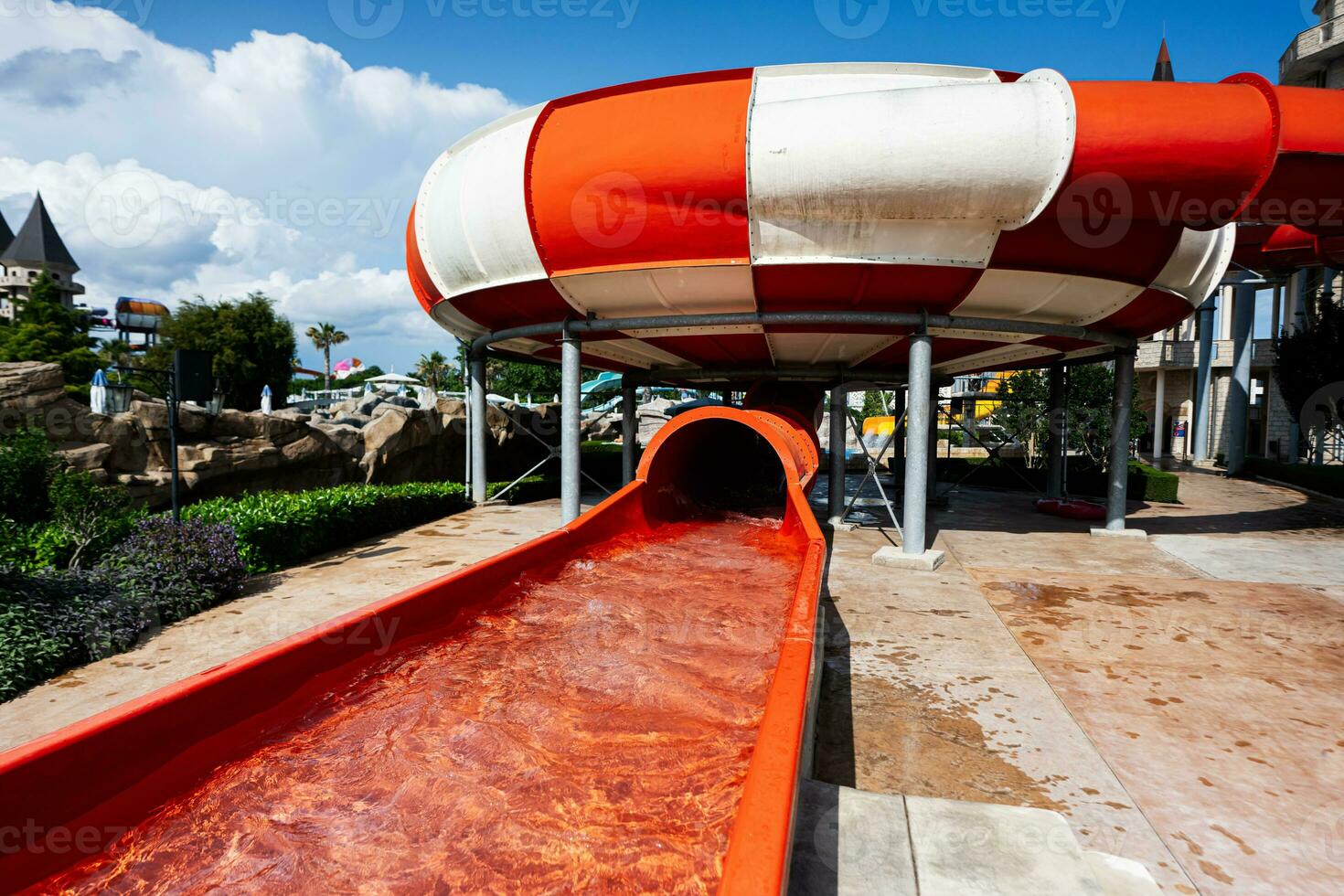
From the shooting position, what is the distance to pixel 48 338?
3519 centimetres

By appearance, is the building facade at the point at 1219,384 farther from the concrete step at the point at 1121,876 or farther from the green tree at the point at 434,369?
the green tree at the point at 434,369

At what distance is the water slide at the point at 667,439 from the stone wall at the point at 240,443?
7.44m

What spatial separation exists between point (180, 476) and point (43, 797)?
50.2 feet

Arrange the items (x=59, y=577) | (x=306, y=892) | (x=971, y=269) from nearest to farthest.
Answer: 1. (x=306, y=892)
2. (x=59, y=577)
3. (x=971, y=269)

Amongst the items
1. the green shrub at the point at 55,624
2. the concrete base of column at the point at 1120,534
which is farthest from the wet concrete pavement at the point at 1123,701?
the green shrub at the point at 55,624

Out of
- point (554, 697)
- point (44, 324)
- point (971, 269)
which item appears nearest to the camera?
point (554, 697)

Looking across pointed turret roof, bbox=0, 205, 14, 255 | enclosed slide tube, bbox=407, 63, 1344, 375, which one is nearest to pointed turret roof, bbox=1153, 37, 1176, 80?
enclosed slide tube, bbox=407, 63, 1344, 375

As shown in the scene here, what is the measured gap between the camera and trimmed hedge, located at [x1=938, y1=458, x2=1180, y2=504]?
17062 mm

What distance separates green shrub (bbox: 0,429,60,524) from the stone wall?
1475 millimetres

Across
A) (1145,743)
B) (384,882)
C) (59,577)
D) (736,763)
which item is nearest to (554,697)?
(736,763)

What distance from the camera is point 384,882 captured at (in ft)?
7.94

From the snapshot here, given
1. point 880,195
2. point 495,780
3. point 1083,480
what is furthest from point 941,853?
point 1083,480

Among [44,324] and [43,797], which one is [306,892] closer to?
[43,797]

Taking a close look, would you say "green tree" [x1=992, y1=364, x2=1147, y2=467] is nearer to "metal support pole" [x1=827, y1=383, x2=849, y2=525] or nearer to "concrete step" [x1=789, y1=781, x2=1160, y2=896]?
"metal support pole" [x1=827, y1=383, x2=849, y2=525]
